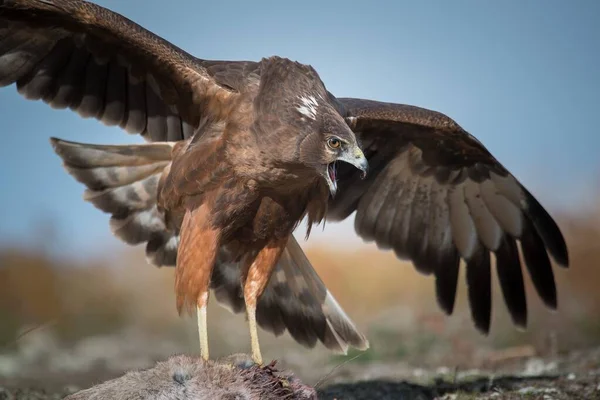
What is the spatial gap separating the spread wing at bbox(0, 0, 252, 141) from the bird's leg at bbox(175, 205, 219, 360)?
2.91 feet

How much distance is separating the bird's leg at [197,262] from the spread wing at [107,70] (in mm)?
885

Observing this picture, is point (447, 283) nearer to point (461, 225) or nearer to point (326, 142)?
point (461, 225)

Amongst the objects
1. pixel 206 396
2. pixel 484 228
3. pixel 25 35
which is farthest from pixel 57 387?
pixel 484 228

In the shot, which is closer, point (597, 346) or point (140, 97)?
point (140, 97)

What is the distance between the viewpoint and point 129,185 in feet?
23.6

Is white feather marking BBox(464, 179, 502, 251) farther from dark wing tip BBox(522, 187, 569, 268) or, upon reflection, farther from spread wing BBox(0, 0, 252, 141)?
spread wing BBox(0, 0, 252, 141)

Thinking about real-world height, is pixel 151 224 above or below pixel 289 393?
above

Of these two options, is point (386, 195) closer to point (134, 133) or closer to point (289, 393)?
point (134, 133)

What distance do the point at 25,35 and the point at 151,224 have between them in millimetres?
2028

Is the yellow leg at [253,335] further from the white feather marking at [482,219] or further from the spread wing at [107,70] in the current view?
the white feather marking at [482,219]

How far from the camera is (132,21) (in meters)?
6.02

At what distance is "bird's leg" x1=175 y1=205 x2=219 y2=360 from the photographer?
5891 millimetres

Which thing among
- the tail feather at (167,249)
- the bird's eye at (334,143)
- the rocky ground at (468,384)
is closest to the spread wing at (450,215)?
the rocky ground at (468,384)

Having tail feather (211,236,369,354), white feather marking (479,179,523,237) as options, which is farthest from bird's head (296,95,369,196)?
white feather marking (479,179,523,237)
